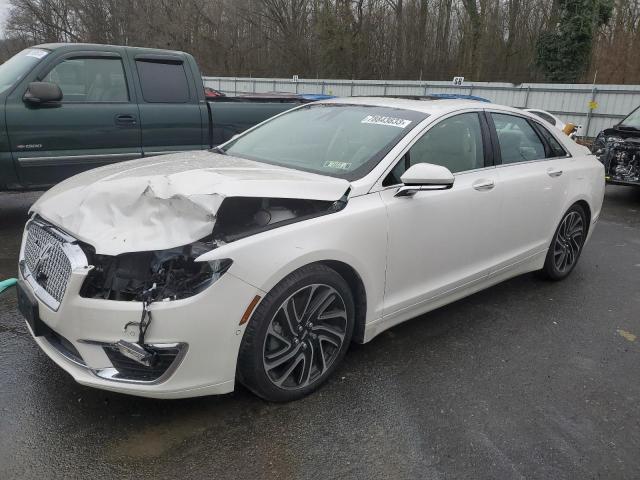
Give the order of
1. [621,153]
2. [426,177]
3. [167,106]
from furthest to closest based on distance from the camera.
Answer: [621,153] < [167,106] < [426,177]

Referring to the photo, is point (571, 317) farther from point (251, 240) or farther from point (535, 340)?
point (251, 240)

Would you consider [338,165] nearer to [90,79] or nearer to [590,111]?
[90,79]

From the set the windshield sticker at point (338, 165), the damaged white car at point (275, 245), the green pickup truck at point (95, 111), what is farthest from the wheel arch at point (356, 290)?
the green pickup truck at point (95, 111)

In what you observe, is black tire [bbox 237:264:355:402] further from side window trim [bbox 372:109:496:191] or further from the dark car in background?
the dark car in background

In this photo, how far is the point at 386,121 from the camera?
3602 millimetres

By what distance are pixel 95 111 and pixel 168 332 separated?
4.21m

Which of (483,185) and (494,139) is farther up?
(494,139)

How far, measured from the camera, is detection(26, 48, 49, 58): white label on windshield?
563 centimetres

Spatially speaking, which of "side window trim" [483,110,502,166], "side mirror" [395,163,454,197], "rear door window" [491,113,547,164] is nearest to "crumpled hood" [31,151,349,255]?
"side mirror" [395,163,454,197]

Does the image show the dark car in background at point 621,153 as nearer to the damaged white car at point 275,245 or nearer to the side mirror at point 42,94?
the damaged white car at point 275,245

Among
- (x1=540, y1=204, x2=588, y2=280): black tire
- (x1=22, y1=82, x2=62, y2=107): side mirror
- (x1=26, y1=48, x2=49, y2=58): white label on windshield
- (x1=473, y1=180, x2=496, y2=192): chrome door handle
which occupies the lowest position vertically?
(x1=540, y1=204, x2=588, y2=280): black tire

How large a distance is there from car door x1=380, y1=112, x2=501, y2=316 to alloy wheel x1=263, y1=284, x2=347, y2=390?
404 millimetres

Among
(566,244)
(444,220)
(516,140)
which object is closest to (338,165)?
(444,220)

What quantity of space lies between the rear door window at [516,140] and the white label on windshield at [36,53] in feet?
14.9
